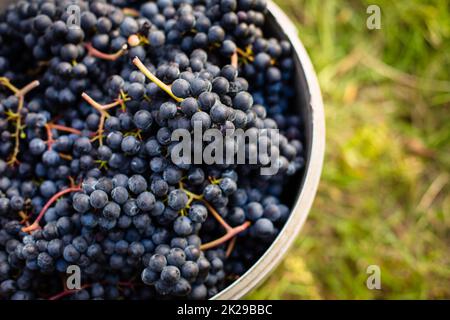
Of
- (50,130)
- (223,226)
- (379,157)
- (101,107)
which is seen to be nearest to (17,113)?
(50,130)

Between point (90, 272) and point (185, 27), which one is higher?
point (185, 27)

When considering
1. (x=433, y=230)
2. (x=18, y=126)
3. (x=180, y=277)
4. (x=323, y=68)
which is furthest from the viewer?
(x=323, y=68)

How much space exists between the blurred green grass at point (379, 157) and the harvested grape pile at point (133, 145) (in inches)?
22.3

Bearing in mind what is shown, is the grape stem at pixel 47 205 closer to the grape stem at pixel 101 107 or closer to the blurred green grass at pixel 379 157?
the grape stem at pixel 101 107

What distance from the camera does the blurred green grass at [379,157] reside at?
5.28ft

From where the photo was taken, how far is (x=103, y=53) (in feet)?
3.66

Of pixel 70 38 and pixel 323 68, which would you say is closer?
pixel 70 38

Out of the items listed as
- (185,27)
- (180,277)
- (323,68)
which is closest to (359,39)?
(323,68)

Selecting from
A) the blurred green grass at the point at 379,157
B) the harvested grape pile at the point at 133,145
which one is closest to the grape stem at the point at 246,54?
the harvested grape pile at the point at 133,145

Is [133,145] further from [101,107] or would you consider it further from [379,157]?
[379,157]

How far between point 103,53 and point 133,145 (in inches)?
11.4

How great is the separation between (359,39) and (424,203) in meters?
0.68

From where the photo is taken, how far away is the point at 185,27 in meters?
1.08
